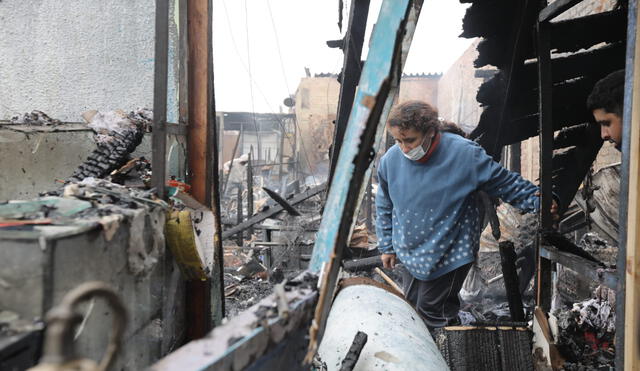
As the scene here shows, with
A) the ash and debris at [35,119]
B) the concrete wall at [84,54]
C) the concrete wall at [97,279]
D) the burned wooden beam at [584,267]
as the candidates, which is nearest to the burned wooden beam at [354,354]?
the concrete wall at [97,279]

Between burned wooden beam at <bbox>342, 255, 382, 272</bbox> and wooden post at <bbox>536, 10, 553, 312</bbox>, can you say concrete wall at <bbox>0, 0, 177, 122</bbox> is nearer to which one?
wooden post at <bbox>536, 10, 553, 312</bbox>

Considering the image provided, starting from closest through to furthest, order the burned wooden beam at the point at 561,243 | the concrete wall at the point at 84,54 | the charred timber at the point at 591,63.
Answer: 1. the burned wooden beam at the point at 561,243
2. the concrete wall at the point at 84,54
3. the charred timber at the point at 591,63

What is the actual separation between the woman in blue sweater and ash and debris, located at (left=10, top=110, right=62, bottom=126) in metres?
2.13

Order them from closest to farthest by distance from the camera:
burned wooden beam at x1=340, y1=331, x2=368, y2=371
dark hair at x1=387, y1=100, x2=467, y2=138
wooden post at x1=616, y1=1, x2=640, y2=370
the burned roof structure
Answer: wooden post at x1=616, y1=1, x2=640, y2=370
burned wooden beam at x1=340, y1=331, x2=368, y2=371
dark hair at x1=387, y1=100, x2=467, y2=138
the burned roof structure

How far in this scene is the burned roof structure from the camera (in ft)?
9.59

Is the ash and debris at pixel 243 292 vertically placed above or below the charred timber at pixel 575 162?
below

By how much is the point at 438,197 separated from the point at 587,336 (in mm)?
1398

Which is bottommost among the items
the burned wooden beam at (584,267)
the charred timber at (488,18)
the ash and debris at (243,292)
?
the ash and debris at (243,292)

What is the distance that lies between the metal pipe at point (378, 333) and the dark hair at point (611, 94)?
1513mm

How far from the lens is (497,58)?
3.57 meters

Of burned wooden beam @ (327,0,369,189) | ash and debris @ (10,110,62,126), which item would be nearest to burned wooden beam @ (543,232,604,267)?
burned wooden beam @ (327,0,369,189)

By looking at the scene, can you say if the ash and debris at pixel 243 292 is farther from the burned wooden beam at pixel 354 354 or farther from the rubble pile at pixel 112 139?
the burned wooden beam at pixel 354 354

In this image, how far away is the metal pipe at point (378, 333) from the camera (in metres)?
1.85

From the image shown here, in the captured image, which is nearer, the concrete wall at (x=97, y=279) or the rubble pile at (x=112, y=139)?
the concrete wall at (x=97, y=279)
